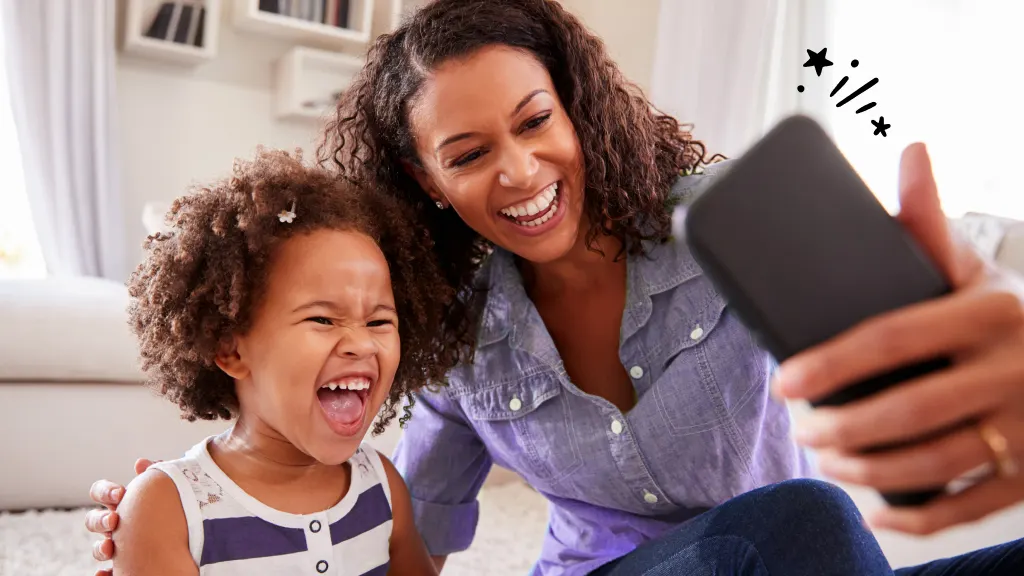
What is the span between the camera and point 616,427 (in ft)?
3.65

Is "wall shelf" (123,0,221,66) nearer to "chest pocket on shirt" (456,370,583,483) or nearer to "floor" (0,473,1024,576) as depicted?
"floor" (0,473,1024,576)

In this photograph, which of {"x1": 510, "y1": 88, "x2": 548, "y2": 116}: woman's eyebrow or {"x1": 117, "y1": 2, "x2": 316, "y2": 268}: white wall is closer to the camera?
{"x1": 510, "y1": 88, "x2": 548, "y2": 116}: woman's eyebrow

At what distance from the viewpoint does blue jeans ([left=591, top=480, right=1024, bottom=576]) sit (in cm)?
81

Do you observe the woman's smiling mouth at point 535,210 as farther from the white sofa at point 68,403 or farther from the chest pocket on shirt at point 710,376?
the white sofa at point 68,403

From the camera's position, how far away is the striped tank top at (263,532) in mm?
961

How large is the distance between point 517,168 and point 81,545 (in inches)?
51.4

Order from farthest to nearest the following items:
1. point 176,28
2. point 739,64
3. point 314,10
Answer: point 314,10 → point 176,28 → point 739,64

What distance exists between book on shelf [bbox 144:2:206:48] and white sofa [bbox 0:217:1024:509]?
59.9 inches

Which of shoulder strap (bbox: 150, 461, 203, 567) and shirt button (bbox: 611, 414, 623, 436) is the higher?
shirt button (bbox: 611, 414, 623, 436)

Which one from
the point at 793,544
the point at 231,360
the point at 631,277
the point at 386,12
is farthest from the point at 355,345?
the point at 386,12

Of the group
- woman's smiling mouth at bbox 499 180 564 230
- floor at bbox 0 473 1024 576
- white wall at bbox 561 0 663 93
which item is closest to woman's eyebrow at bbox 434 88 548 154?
woman's smiling mouth at bbox 499 180 564 230

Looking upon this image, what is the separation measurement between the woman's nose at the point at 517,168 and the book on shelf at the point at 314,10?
2.68 meters

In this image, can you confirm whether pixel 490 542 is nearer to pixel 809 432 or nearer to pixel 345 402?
pixel 345 402

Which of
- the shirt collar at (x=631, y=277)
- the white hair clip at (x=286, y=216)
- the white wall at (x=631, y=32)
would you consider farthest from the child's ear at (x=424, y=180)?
the white wall at (x=631, y=32)
